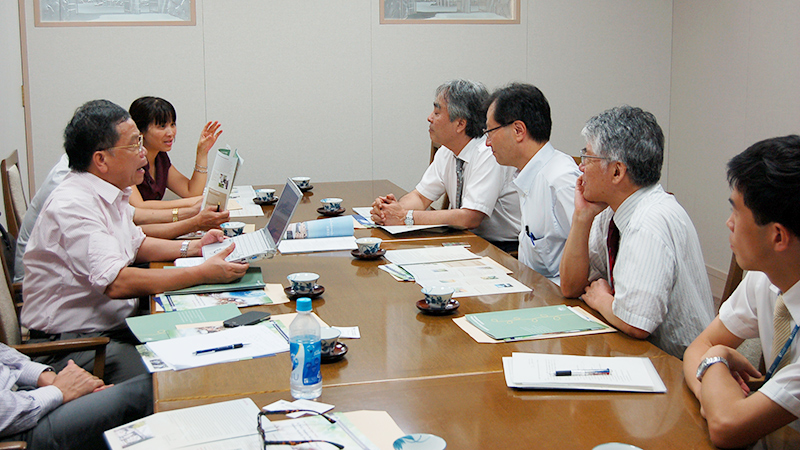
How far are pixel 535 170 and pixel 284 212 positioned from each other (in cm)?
102

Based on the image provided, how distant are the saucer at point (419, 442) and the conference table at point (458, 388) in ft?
0.11

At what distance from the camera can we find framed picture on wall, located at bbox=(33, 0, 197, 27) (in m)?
4.71

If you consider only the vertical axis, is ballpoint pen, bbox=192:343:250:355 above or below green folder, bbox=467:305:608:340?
below

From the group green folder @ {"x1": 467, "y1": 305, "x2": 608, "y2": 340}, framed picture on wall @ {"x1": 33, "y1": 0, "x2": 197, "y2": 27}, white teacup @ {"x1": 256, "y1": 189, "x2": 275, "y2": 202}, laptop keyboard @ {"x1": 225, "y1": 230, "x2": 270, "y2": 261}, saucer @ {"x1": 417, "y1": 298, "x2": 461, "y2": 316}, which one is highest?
framed picture on wall @ {"x1": 33, "y1": 0, "x2": 197, "y2": 27}

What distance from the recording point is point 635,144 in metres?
1.99

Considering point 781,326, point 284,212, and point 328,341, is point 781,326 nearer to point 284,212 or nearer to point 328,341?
point 328,341

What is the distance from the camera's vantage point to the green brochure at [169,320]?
5.93 feet

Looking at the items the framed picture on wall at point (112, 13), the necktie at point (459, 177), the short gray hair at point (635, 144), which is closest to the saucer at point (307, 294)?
the short gray hair at point (635, 144)

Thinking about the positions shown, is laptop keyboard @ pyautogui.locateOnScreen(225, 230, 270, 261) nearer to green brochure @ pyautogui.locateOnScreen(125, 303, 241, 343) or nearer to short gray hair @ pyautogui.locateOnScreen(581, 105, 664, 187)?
green brochure @ pyautogui.locateOnScreen(125, 303, 241, 343)

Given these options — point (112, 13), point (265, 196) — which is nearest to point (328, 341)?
point (265, 196)

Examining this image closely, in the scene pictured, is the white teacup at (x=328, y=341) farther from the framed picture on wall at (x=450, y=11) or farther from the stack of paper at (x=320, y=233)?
the framed picture on wall at (x=450, y=11)

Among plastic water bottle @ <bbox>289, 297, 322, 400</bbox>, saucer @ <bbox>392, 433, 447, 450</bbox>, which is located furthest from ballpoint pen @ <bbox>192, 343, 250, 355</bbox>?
saucer @ <bbox>392, 433, 447, 450</bbox>

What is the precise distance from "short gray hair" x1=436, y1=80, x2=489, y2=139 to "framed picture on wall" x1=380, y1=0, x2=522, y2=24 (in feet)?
6.62

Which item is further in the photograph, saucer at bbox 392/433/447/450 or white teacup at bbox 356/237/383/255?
white teacup at bbox 356/237/383/255
